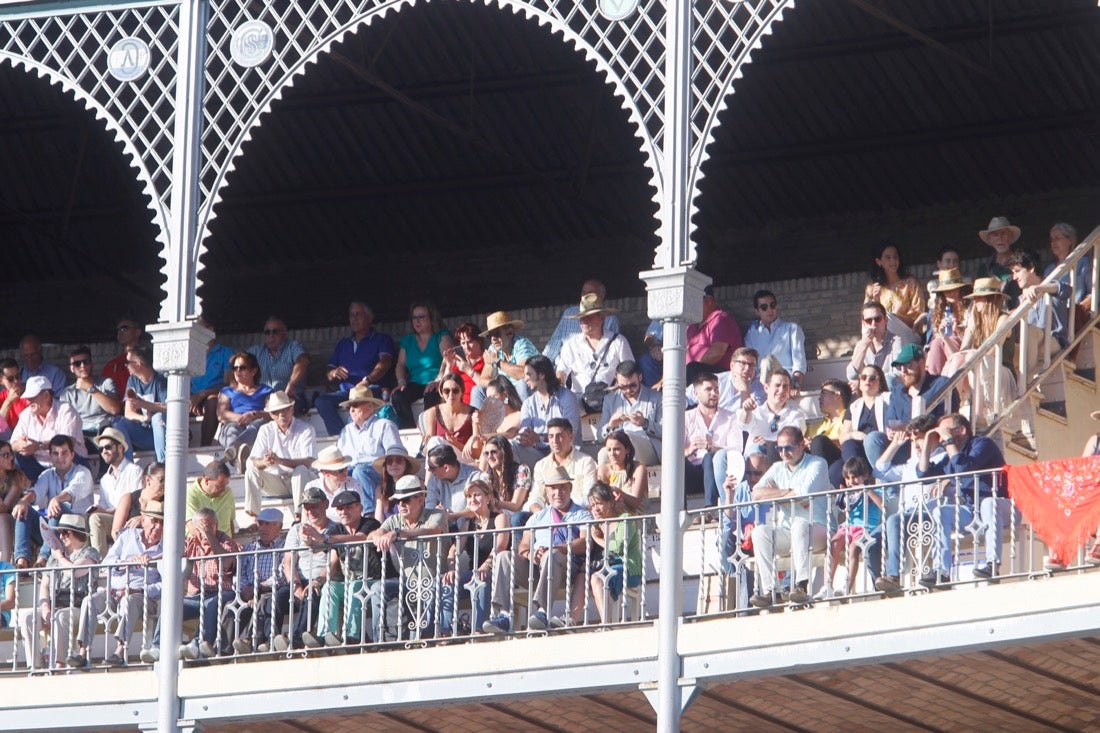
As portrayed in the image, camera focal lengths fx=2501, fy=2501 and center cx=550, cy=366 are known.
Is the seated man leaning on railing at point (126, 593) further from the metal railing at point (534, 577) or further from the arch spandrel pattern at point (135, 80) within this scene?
the arch spandrel pattern at point (135, 80)

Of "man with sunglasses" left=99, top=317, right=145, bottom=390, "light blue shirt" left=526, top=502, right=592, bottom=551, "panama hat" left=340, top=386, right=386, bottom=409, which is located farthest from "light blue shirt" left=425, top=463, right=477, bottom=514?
"man with sunglasses" left=99, top=317, right=145, bottom=390

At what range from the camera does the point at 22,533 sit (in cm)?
1836

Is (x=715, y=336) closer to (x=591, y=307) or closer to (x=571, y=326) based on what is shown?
(x=591, y=307)

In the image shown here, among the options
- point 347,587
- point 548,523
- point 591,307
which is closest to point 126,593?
point 347,587

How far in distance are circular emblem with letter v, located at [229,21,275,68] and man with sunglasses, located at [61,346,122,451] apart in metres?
4.35

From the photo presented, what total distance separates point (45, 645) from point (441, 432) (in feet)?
10.8

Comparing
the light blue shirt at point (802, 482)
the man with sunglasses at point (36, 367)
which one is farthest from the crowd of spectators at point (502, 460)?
the man with sunglasses at point (36, 367)

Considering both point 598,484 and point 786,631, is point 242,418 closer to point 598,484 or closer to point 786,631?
point 598,484

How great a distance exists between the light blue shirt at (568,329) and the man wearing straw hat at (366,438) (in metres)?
1.52

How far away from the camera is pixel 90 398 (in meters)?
20.9

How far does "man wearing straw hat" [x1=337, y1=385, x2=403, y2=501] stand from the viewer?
58.1 ft

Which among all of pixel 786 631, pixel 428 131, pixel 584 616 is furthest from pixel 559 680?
pixel 428 131

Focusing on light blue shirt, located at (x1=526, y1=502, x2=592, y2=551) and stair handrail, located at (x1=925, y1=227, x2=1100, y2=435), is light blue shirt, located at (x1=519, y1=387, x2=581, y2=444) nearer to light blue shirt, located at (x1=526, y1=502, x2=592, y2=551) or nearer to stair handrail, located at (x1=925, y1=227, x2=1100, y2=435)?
light blue shirt, located at (x1=526, y1=502, x2=592, y2=551)

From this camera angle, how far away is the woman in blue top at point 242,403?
20.0 meters
